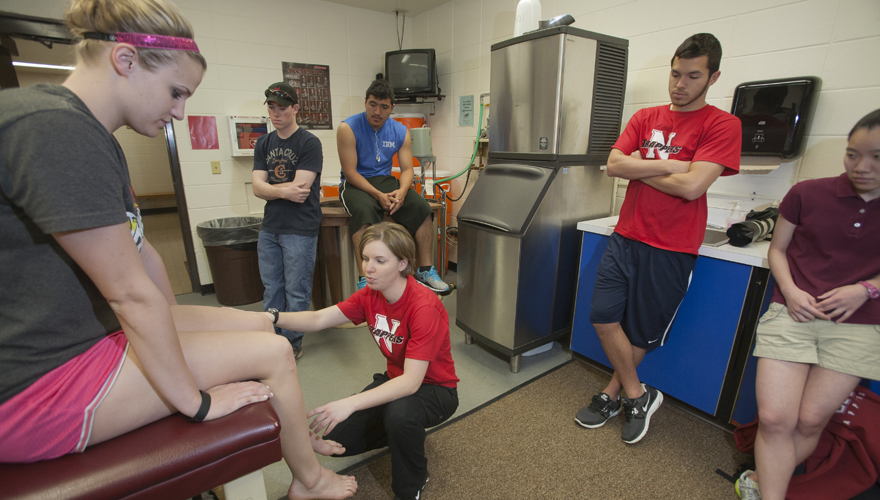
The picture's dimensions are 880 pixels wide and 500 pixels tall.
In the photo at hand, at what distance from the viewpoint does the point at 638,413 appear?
1741mm

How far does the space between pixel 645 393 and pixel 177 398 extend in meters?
1.75

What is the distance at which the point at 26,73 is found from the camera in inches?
224

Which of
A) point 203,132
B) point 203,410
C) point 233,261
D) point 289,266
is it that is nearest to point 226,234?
point 233,261

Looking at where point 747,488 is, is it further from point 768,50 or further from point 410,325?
point 768,50

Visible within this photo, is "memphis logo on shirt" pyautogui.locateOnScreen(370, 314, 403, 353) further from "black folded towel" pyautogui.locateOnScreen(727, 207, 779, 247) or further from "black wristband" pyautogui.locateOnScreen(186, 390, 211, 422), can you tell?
"black folded towel" pyautogui.locateOnScreen(727, 207, 779, 247)

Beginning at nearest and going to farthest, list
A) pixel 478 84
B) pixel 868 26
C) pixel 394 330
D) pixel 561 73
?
pixel 394 330 → pixel 868 26 → pixel 561 73 → pixel 478 84

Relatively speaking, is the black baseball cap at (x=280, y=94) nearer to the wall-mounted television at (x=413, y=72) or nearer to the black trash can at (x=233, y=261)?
the black trash can at (x=233, y=261)

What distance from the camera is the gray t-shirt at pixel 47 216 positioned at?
64 cm

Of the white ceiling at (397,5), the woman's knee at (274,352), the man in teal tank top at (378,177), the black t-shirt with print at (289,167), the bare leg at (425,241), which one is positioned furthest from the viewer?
the white ceiling at (397,5)

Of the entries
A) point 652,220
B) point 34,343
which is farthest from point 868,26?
point 34,343

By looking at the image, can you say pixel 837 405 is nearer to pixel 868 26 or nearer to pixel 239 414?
pixel 868 26

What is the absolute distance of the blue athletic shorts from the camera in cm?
163

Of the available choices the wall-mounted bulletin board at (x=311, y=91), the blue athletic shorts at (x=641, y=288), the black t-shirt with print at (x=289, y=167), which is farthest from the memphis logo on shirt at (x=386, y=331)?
the wall-mounted bulletin board at (x=311, y=91)

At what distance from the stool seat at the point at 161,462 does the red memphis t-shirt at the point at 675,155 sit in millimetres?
1514
